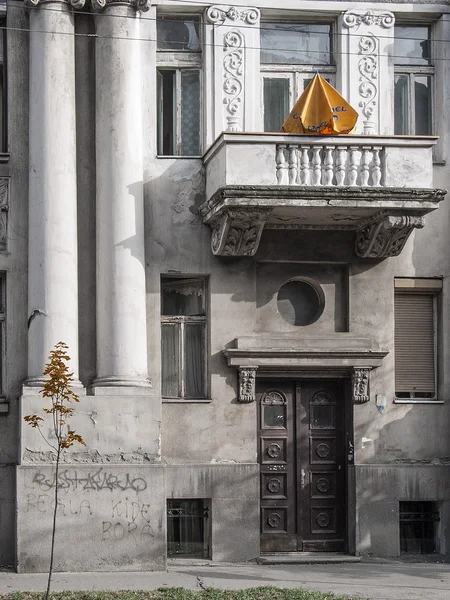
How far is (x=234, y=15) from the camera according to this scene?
66.9 ft

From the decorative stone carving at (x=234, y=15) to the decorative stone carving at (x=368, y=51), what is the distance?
4.75 ft

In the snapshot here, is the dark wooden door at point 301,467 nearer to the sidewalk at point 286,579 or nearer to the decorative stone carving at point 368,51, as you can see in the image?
the sidewalk at point 286,579

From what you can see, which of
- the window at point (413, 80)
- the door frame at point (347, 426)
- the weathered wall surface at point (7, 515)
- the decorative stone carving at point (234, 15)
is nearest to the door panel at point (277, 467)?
the door frame at point (347, 426)

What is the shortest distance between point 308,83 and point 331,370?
15.0 ft

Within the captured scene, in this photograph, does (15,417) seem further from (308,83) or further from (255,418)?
(308,83)

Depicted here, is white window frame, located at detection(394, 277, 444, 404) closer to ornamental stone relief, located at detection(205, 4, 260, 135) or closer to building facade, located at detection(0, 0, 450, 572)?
building facade, located at detection(0, 0, 450, 572)

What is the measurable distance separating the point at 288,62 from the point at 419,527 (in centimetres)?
763

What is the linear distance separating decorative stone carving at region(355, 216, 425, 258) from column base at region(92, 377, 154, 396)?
4.00 metres

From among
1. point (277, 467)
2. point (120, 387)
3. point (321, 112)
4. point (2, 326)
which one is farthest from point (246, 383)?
point (321, 112)

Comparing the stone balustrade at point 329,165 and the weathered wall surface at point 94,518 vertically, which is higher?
the stone balustrade at point 329,165

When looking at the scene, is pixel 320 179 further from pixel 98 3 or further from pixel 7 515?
pixel 7 515

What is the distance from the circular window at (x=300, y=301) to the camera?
20594mm

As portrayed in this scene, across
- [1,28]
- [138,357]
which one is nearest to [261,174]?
[138,357]

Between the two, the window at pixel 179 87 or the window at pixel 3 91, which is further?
the window at pixel 179 87
